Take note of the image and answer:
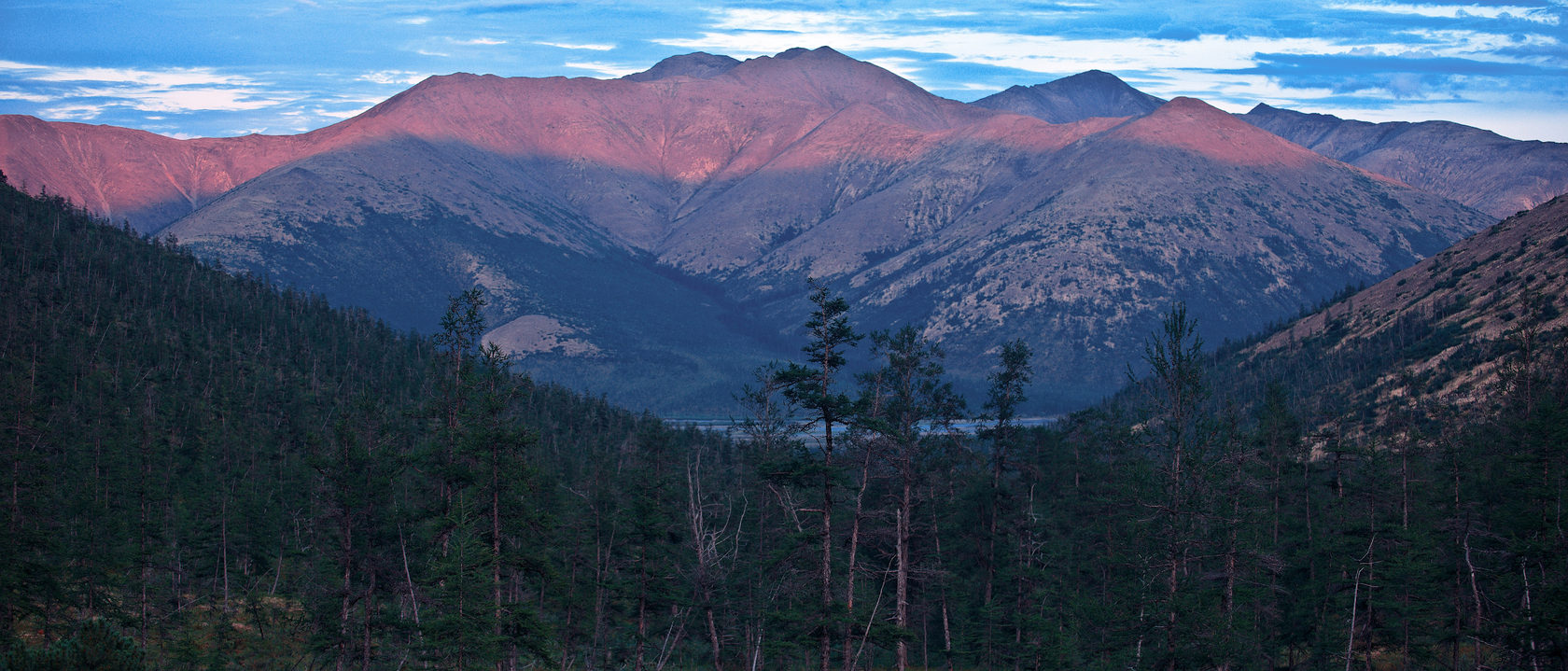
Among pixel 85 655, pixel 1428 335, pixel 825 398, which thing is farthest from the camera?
pixel 1428 335

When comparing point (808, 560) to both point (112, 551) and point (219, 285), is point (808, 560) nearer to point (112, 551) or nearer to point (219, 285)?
point (112, 551)

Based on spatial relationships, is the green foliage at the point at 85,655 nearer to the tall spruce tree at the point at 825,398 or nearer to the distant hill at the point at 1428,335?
the tall spruce tree at the point at 825,398

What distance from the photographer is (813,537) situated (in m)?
32.0

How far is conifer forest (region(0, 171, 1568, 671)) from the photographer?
32.9m

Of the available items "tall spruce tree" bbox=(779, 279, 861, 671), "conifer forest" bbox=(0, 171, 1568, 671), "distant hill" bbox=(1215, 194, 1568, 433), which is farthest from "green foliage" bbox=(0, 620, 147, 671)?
→ "distant hill" bbox=(1215, 194, 1568, 433)

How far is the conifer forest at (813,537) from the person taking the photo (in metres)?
32.9

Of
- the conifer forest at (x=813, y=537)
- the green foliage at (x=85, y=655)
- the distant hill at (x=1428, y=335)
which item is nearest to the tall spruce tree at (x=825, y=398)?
the conifer forest at (x=813, y=537)

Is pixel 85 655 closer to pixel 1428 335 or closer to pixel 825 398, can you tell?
pixel 825 398

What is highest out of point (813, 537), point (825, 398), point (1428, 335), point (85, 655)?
→ point (825, 398)

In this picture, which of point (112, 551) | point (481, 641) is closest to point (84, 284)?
point (112, 551)

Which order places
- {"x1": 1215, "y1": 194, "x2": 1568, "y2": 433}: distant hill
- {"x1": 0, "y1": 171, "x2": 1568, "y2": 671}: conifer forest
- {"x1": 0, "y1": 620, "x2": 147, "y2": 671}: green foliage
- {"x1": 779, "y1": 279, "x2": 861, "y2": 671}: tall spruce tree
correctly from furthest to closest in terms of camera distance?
{"x1": 1215, "y1": 194, "x2": 1568, "y2": 433}: distant hill → {"x1": 0, "y1": 171, "x2": 1568, "y2": 671}: conifer forest → {"x1": 779, "y1": 279, "x2": 861, "y2": 671}: tall spruce tree → {"x1": 0, "y1": 620, "x2": 147, "y2": 671}: green foliage

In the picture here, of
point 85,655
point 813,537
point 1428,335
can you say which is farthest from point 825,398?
point 1428,335

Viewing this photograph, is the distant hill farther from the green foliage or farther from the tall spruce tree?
the green foliage

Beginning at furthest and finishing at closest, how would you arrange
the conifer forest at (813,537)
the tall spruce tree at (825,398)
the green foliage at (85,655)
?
the conifer forest at (813,537) → the tall spruce tree at (825,398) → the green foliage at (85,655)
